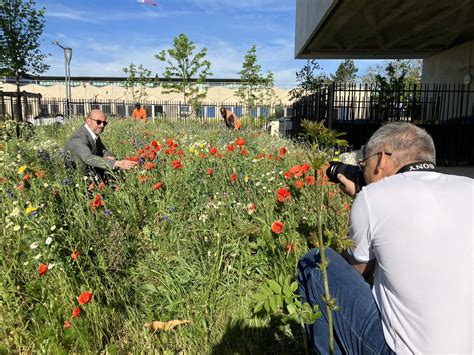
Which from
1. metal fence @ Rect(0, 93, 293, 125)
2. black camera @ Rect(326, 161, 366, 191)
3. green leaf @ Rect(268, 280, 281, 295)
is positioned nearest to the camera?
green leaf @ Rect(268, 280, 281, 295)

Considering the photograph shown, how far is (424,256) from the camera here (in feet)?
4.13

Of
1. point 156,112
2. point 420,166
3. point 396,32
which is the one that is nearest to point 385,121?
point 396,32

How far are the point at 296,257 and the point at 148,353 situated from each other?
39.5 inches

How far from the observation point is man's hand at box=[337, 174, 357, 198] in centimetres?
190

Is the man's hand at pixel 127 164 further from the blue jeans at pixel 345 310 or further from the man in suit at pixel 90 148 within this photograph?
the blue jeans at pixel 345 310

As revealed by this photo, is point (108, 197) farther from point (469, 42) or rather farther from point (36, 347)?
point (469, 42)

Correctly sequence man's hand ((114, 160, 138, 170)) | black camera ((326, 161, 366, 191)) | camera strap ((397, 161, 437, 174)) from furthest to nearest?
man's hand ((114, 160, 138, 170)) < black camera ((326, 161, 366, 191)) < camera strap ((397, 161, 437, 174))

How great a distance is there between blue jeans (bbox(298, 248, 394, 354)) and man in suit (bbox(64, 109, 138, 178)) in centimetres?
205

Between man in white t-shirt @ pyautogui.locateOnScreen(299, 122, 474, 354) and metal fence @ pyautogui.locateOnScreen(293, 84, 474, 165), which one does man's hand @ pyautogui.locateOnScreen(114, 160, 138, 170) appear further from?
metal fence @ pyautogui.locateOnScreen(293, 84, 474, 165)

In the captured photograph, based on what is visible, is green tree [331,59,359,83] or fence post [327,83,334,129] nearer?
fence post [327,83,334,129]

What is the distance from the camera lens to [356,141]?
10.4m

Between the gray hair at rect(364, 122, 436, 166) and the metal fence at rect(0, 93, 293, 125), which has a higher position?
the metal fence at rect(0, 93, 293, 125)

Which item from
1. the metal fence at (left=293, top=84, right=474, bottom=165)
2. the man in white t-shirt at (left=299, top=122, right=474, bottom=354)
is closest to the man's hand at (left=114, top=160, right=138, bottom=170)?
the man in white t-shirt at (left=299, top=122, right=474, bottom=354)

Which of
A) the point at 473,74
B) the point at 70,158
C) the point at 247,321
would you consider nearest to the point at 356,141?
the point at 473,74
